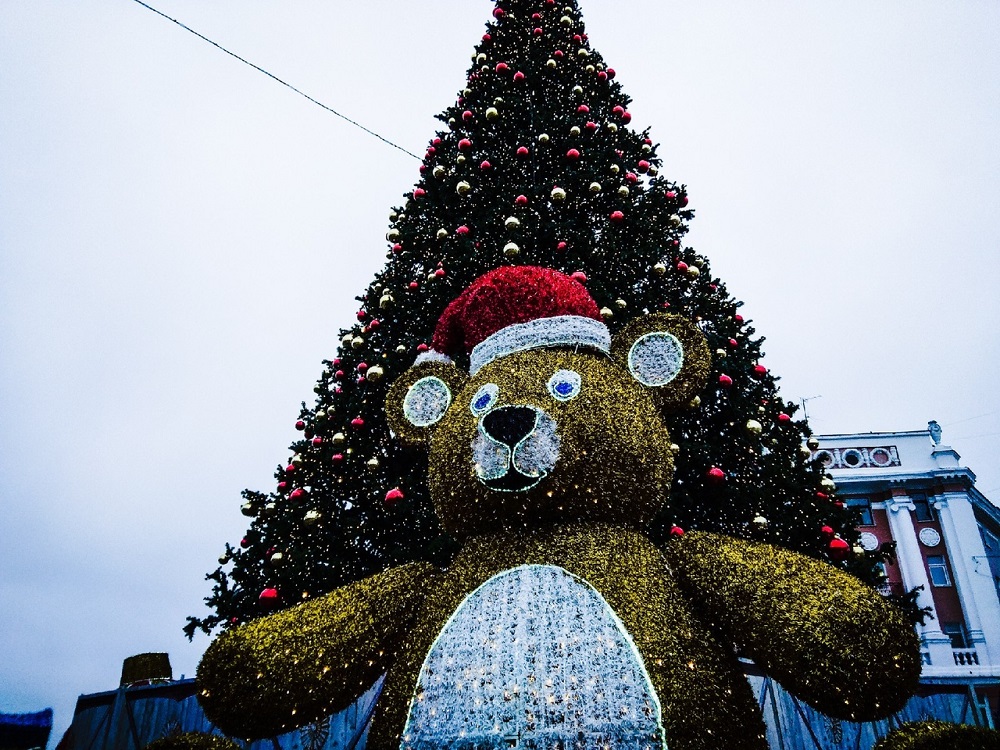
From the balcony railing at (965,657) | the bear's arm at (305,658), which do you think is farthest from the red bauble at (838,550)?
the balcony railing at (965,657)

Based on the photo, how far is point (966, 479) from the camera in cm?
2009

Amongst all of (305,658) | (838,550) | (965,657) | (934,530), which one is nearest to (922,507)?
(934,530)

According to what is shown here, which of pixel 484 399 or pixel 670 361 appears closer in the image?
pixel 484 399

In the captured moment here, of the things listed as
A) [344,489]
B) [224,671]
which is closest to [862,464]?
[344,489]

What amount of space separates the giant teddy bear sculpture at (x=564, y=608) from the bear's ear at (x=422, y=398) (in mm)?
14

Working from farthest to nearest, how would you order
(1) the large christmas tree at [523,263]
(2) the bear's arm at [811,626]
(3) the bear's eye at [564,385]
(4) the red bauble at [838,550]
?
(1) the large christmas tree at [523,263] < (4) the red bauble at [838,550] < (3) the bear's eye at [564,385] < (2) the bear's arm at [811,626]

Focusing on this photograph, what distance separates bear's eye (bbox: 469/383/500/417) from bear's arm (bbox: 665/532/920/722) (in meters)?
0.99

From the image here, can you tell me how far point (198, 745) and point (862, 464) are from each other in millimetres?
23009

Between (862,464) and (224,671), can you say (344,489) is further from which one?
(862,464)

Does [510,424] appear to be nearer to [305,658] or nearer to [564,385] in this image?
[564,385]

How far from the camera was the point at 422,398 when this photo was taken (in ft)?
9.96

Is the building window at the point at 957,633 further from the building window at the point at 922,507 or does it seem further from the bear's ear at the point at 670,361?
the bear's ear at the point at 670,361

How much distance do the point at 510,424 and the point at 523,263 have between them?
238cm

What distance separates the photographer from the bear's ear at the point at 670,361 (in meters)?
2.87
